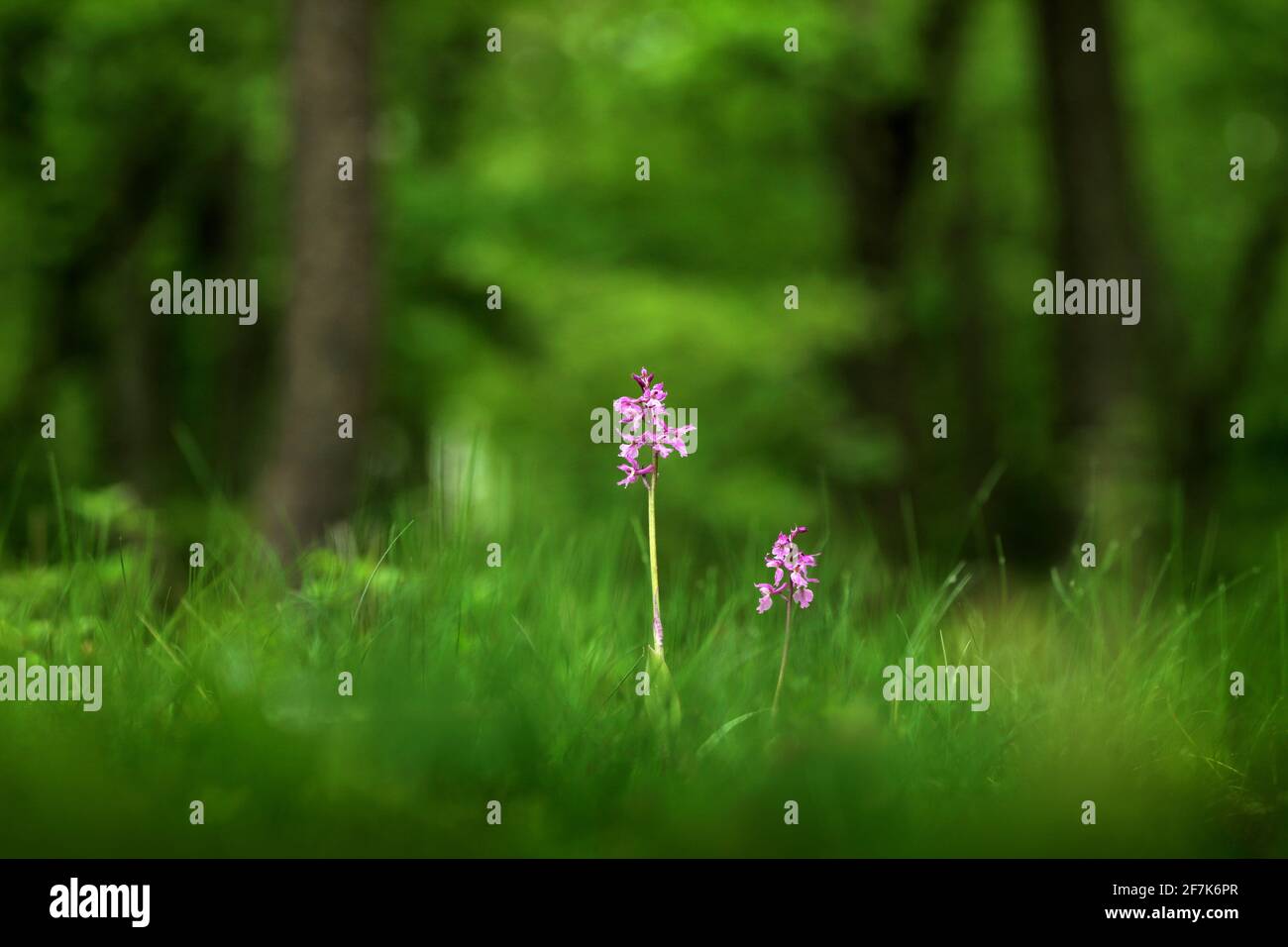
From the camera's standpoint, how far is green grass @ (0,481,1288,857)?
245 centimetres

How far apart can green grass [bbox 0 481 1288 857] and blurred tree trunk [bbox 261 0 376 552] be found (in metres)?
4.00

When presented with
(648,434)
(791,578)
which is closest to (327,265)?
(648,434)

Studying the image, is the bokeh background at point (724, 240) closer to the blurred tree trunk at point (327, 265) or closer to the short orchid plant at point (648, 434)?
the blurred tree trunk at point (327, 265)

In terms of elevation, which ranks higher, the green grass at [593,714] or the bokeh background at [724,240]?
the bokeh background at [724,240]

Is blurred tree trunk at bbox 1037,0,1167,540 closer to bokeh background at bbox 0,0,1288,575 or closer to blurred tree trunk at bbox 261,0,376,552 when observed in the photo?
bokeh background at bbox 0,0,1288,575

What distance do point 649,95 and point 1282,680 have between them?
44.6 feet

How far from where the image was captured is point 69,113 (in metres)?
17.0

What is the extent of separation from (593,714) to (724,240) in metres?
15.1

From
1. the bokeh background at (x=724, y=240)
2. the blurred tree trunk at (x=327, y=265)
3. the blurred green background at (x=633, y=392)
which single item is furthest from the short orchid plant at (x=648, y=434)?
the bokeh background at (x=724, y=240)

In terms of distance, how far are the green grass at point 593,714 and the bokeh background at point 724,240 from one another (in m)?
5.74

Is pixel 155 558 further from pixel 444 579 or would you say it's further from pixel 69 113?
pixel 69 113

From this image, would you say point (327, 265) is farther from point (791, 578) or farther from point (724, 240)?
point (724, 240)

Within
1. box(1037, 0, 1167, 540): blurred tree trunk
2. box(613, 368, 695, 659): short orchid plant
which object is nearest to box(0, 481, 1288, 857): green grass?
box(613, 368, 695, 659): short orchid plant

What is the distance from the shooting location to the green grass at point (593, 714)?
2453mm
